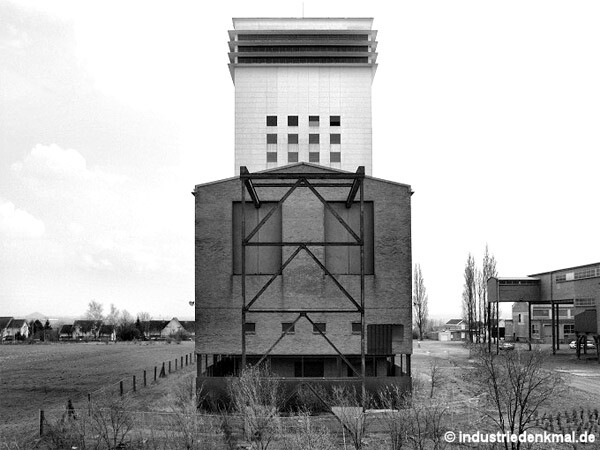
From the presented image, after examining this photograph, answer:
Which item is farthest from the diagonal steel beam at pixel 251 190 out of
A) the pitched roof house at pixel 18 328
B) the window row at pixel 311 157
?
the pitched roof house at pixel 18 328

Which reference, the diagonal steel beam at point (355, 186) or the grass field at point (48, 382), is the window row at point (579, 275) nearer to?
the diagonal steel beam at point (355, 186)

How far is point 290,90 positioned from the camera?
81125mm

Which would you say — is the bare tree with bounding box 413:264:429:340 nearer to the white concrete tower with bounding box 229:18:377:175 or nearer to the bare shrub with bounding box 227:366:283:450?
the white concrete tower with bounding box 229:18:377:175

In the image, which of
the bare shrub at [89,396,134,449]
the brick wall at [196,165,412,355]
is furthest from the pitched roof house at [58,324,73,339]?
the bare shrub at [89,396,134,449]

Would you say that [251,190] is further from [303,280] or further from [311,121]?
[311,121]

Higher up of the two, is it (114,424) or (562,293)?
(562,293)

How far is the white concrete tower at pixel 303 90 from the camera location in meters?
79.8

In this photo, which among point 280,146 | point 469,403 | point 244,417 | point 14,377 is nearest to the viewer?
point 244,417

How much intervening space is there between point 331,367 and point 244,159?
49701 mm

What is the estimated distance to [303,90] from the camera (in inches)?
3201

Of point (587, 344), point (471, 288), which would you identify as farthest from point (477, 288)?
point (587, 344)

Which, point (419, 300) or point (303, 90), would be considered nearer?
point (303, 90)

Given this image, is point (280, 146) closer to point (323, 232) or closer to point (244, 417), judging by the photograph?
point (323, 232)

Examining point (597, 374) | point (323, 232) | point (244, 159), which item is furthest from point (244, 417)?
point (244, 159)
